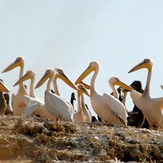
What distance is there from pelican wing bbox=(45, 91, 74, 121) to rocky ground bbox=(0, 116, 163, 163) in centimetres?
361

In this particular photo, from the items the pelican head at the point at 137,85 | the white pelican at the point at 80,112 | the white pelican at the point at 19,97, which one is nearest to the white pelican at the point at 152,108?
the white pelican at the point at 80,112

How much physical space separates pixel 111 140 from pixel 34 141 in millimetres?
1192

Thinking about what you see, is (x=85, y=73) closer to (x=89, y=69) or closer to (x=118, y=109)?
(x=89, y=69)

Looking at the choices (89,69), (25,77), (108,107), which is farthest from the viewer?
(25,77)

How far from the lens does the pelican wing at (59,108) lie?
15.8m

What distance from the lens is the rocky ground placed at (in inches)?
418

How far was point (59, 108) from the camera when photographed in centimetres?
1591

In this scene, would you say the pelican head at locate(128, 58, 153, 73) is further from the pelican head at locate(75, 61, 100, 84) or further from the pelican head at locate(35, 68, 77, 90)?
the pelican head at locate(35, 68, 77, 90)

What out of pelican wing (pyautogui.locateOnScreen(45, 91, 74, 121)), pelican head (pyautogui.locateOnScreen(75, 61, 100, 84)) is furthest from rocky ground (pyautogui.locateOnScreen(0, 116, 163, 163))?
pelican head (pyautogui.locateOnScreen(75, 61, 100, 84))

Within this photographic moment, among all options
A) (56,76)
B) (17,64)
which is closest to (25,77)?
(17,64)

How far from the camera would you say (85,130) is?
12.0 meters

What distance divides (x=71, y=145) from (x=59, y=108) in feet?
15.8

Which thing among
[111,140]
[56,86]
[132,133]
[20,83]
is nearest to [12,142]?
[111,140]

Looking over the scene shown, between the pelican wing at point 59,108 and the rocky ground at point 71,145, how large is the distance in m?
3.61
